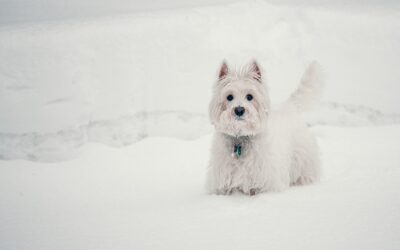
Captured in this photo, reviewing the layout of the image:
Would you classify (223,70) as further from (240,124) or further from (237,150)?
(237,150)

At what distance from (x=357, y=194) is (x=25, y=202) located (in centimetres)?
309

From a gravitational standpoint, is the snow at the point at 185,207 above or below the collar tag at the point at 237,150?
below

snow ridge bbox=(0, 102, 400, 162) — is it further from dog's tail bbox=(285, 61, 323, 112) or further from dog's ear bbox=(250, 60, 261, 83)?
dog's ear bbox=(250, 60, 261, 83)

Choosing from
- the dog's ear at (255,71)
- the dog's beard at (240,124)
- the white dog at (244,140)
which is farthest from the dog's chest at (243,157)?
the dog's ear at (255,71)

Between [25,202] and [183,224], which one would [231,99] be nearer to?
[183,224]

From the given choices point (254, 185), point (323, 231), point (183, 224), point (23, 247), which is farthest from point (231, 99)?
point (23, 247)

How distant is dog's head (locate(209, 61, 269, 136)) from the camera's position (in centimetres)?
392

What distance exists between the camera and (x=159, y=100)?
6.89 meters

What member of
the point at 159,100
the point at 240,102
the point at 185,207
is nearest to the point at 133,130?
the point at 159,100

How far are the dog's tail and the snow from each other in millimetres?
790

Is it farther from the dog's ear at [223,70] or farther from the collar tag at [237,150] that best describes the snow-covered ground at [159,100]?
the dog's ear at [223,70]

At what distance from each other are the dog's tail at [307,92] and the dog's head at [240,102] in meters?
0.90

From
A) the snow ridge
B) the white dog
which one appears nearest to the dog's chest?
the white dog

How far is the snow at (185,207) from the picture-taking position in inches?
114
